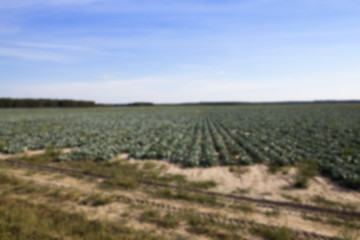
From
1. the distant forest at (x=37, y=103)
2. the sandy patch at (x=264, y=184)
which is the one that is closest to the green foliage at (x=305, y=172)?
the sandy patch at (x=264, y=184)

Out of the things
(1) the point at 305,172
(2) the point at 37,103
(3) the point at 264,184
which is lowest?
(3) the point at 264,184

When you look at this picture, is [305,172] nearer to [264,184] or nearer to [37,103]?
[264,184]

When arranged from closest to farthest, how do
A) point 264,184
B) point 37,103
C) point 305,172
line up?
point 264,184, point 305,172, point 37,103

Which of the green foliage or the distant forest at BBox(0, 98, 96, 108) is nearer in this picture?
the green foliage

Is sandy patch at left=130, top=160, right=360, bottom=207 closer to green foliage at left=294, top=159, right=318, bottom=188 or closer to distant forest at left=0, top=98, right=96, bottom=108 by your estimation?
green foliage at left=294, top=159, right=318, bottom=188

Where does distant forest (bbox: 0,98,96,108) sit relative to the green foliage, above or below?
above

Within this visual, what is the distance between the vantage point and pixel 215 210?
657 cm

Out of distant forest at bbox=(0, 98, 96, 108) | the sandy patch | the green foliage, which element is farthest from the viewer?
distant forest at bbox=(0, 98, 96, 108)

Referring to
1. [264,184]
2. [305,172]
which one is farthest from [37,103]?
[305,172]

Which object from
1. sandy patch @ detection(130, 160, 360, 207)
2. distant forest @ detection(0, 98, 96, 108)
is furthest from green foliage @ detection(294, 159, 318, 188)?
distant forest @ detection(0, 98, 96, 108)

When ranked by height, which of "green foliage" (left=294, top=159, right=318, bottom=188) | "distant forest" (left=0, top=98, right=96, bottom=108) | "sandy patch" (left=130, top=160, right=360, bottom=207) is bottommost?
"sandy patch" (left=130, top=160, right=360, bottom=207)

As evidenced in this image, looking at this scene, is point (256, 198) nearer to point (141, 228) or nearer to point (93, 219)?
point (141, 228)

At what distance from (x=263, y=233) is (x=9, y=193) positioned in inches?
326

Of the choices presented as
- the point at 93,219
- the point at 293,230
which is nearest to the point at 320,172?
the point at 293,230
